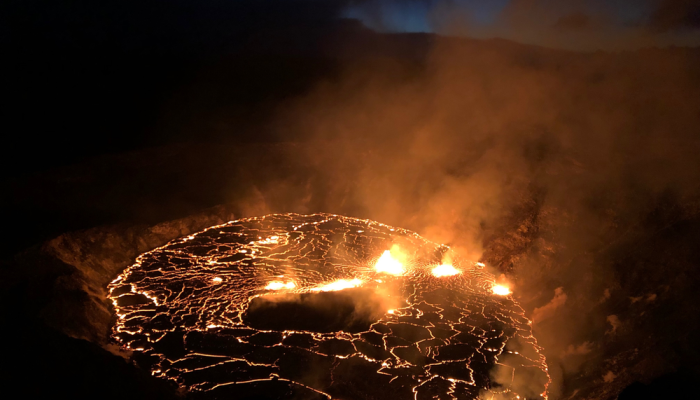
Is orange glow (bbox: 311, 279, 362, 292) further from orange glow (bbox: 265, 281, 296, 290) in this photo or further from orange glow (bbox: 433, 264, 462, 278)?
orange glow (bbox: 433, 264, 462, 278)

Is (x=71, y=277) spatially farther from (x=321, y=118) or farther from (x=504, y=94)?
(x=504, y=94)

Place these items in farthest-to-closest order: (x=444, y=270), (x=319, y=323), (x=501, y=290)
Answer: (x=444, y=270), (x=501, y=290), (x=319, y=323)

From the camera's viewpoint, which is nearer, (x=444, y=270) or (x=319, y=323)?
(x=319, y=323)

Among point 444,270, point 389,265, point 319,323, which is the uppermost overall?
point 389,265

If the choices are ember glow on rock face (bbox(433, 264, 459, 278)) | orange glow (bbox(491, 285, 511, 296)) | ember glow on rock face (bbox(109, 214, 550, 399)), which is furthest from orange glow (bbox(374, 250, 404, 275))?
orange glow (bbox(491, 285, 511, 296))

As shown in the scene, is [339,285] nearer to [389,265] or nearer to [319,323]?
[319,323]

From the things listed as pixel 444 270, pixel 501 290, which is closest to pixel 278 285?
pixel 444 270
